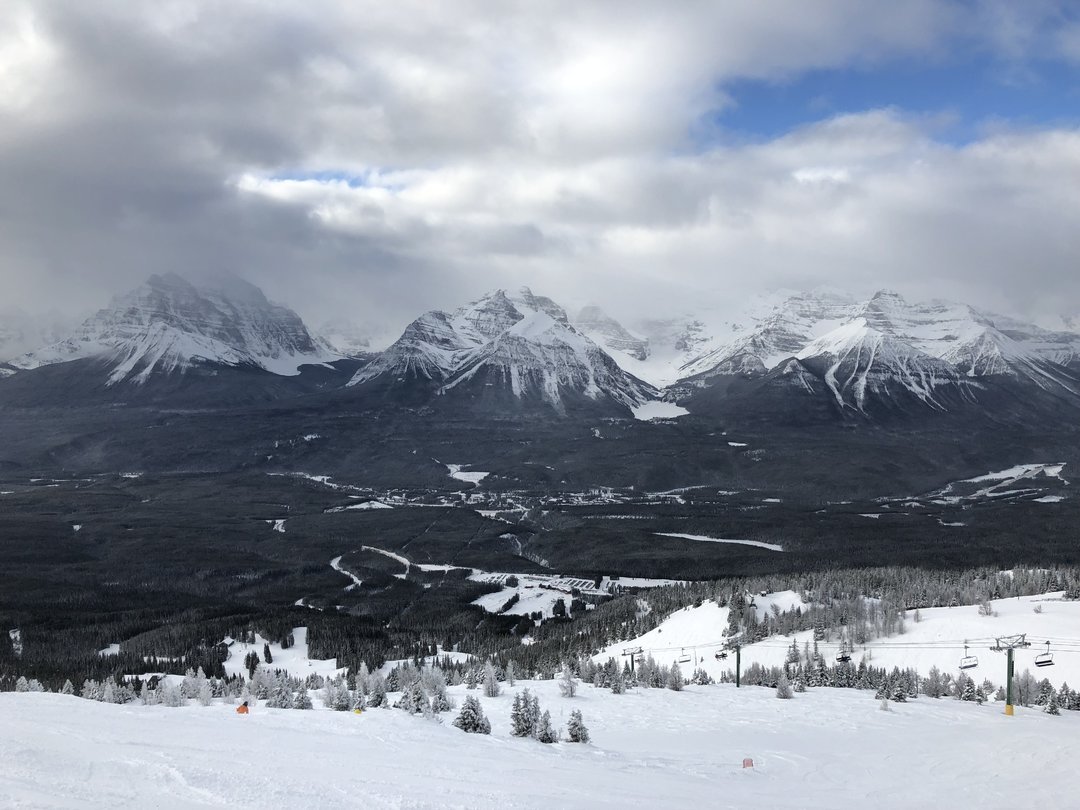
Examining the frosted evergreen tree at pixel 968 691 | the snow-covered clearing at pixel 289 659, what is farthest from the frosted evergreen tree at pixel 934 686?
the snow-covered clearing at pixel 289 659

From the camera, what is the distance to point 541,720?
1414 inches

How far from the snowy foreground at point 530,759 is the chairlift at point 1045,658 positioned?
14710 millimetres

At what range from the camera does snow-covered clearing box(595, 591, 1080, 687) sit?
224 feet

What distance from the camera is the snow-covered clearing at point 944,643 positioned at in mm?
68250

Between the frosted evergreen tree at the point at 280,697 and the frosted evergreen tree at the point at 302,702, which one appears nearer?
the frosted evergreen tree at the point at 280,697

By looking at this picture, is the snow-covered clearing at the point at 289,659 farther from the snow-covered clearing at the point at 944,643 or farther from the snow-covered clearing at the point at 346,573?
the snow-covered clearing at the point at 346,573

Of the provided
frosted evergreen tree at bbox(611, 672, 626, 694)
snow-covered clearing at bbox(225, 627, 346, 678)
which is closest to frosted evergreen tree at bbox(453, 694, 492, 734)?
frosted evergreen tree at bbox(611, 672, 626, 694)

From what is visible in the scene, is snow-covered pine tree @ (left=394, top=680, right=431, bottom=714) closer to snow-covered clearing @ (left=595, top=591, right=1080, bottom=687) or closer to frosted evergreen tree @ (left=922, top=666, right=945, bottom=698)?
frosted evergreen tree @ (left=922, top=666, right=945, bottom=698)

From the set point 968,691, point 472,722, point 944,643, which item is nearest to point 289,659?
point 944,643

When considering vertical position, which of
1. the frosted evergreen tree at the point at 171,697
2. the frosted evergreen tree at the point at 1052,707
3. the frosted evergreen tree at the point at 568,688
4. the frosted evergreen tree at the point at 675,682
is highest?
the frosted evergreen tree at the point at 171,697

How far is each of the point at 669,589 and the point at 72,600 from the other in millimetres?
97941

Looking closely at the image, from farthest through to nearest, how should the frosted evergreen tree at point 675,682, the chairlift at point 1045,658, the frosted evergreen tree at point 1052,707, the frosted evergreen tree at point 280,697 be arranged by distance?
1. the chairlift at point 1045,658
2. the frosted evergreen tree at point 675,682
3. the frosted evergreen tree at point 1052,707
4. the frosted evergreen tree at point 280,697

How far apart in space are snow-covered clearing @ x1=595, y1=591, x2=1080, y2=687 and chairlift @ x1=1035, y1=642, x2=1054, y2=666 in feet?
2.04

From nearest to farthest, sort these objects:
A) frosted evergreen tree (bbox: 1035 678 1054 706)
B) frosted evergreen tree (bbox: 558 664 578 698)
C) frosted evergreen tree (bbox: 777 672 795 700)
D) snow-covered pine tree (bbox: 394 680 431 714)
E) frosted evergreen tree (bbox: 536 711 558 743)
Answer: frosted evergreen tree (bbox: 536 711 558 743) → snow-covered pine tree (bbox: 394 680 431 714) → frosted evergreen tree (bbox: 558 664 578 698) → frosted evergreen tree (bbox: 777 672 795 700) → frosted evergreen tree (bbox: 1035 678 1054 706)
